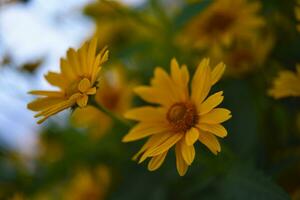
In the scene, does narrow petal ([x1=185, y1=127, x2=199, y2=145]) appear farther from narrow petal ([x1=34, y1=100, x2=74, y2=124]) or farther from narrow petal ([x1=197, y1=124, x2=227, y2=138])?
narrow petal ([x1=34, y1=100, x2=74, y2=124])

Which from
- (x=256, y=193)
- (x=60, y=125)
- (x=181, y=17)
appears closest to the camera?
(x=256, y=193)

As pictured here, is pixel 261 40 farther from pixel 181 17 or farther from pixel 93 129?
pixel 93 129

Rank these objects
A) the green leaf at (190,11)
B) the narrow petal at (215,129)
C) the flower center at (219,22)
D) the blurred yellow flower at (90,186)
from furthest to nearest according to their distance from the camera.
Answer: the blurred yellow flower at (90,186) → the flower center at (219,22) → the green leaf at (190,11) → the narrow petal at (215,129)

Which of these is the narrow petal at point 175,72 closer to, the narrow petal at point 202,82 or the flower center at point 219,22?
the narrow petal at point 202,82

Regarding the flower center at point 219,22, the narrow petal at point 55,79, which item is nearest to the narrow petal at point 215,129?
the narrow petal at point 55,79

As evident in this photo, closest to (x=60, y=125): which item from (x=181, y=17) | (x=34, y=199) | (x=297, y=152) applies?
(x=34, y=199)

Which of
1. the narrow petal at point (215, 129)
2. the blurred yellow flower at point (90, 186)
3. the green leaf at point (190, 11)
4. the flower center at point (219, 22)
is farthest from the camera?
the blurred yellow flower at point (90, 186)

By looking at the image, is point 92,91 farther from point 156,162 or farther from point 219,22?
point 219,22

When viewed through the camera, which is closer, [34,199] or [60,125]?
[34,199]
